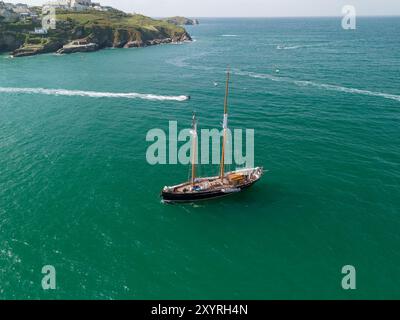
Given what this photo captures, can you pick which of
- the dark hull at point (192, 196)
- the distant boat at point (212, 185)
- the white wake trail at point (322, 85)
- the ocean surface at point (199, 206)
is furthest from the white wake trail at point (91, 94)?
the dark hull at point (192, 196)

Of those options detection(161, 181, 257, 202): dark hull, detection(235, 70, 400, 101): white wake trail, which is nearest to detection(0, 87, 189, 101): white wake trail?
detection(235, 70, 400, 101): white wake trail

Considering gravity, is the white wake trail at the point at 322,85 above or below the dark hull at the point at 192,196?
above

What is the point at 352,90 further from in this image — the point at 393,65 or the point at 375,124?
the point at 393,65

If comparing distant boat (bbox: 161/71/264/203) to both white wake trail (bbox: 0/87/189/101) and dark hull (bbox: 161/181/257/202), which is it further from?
white wake trail (bbox: 0/87/189/101)

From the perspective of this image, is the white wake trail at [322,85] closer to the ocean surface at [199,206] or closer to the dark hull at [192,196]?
the ocean surface at [199,206]

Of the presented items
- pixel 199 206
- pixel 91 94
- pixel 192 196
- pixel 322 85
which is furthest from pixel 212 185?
pixel 322 85

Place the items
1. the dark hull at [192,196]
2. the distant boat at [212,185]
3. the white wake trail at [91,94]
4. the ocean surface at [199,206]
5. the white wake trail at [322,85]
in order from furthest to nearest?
the white wake trail at [91,94], the white wake trail at [322,85], the distant boat at [212,185], the dark hull at [192,196], the ocean surface at [199,206]

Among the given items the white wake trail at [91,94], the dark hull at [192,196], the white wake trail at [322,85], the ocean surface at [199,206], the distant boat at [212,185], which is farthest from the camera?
the white wake trail at [91,94]
